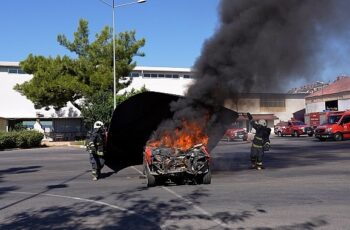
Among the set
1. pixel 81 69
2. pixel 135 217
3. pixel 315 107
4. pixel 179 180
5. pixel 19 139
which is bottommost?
pixel 135 217

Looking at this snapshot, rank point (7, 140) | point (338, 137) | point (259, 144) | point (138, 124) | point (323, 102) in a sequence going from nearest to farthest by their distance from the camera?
point (138, 124), point (259, 144), point (338, 137), point (7, 140), point (323, 102)

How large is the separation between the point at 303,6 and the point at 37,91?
115 feet

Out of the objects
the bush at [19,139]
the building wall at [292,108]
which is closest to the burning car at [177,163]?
the bush at [19,139]

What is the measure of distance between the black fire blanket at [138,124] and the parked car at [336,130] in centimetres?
2168

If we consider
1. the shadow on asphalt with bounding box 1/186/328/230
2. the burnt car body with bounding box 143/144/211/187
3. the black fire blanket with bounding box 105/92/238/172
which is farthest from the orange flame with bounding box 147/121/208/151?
the shadow on asphalt with bounding box 1/186/328/230

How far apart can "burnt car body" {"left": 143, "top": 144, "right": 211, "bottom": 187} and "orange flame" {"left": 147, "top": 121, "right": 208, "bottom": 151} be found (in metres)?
0.37

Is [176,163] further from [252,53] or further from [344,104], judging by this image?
[344,104]

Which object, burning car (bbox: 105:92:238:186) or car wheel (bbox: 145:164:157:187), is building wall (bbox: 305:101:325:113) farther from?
car wheel (bbox: 145:164:157:187)

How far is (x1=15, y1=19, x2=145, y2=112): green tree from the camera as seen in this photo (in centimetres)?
4250

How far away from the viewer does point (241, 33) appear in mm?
12195

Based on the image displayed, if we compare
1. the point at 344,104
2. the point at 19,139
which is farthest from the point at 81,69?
the point at 344,104

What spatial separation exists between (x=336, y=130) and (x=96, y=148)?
2390 centimetres

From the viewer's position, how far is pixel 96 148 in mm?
13594

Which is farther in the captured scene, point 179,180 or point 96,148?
point 96,148
